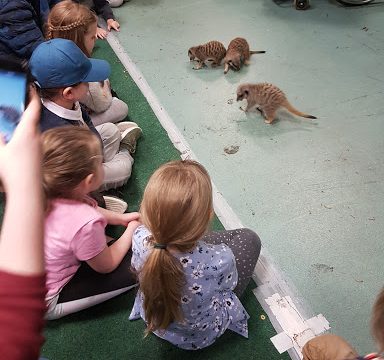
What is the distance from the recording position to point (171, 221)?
0.98m

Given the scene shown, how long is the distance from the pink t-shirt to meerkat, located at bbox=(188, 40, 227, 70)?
66.4 inches

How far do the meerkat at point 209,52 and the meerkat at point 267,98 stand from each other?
49 centimetres

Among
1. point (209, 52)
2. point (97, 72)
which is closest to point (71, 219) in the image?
point (97, 72)

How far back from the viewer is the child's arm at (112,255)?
1264 millimetres

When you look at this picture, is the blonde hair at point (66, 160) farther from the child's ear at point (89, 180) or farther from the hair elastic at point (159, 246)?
the hair elastic at point (159, 246)

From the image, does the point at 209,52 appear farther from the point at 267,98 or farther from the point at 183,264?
the point at 183,264

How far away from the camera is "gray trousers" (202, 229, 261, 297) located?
4.65 ft

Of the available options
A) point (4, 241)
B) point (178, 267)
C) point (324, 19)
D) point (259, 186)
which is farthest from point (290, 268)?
point (324, 19)

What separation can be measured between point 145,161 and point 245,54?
1.13m

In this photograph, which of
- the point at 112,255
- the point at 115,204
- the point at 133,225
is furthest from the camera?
the point at 115,204

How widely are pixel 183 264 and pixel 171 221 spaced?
0.15 metres

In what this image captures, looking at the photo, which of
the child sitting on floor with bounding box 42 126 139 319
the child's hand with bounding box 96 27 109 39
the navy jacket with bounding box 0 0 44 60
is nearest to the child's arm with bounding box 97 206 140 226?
the child sitting on floor with bounding box 42 126 139 319

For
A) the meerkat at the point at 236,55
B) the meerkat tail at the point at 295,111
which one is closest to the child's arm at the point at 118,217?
the meerkat tail at the point at 295,111

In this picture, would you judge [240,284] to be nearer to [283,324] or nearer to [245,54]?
[283,324]
